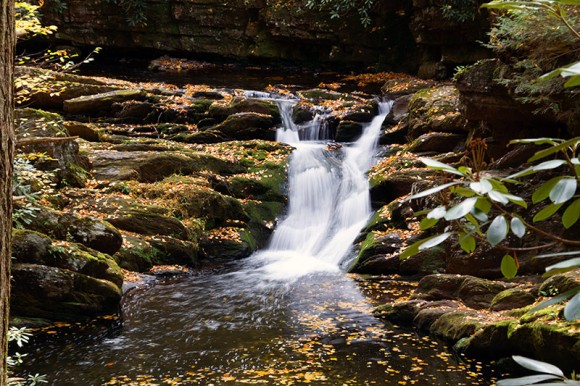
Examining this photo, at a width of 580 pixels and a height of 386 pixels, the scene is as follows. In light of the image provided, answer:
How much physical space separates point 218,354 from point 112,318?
2.05 m

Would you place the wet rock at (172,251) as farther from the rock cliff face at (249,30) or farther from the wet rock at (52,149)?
the rock cliff face at (249,30)

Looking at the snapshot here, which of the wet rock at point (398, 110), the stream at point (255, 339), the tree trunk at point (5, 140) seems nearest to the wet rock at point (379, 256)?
the stream at point (255, 339)

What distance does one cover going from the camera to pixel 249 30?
26031 millimetres

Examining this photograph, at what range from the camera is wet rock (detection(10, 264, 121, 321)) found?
302 inches

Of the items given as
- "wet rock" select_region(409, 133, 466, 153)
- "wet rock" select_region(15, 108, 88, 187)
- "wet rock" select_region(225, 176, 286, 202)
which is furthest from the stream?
"wet rock" select_region(409, 133, 466, 153)

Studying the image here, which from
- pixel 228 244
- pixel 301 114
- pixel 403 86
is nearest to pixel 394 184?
pixel 228 244

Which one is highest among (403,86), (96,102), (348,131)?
(403,86)

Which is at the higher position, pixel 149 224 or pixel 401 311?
pixel 149 224

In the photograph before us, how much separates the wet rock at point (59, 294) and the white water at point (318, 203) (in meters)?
3.27

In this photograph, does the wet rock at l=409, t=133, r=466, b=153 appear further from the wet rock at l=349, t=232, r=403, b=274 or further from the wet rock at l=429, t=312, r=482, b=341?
the wet rock at l=429, t=312, r=482, b=341

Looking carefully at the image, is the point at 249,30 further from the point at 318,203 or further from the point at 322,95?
the point at 318,203

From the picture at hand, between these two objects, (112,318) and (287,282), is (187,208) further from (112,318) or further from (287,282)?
(112,318)

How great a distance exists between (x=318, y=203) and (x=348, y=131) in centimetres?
388

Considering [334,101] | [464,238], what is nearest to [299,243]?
[334,101]
